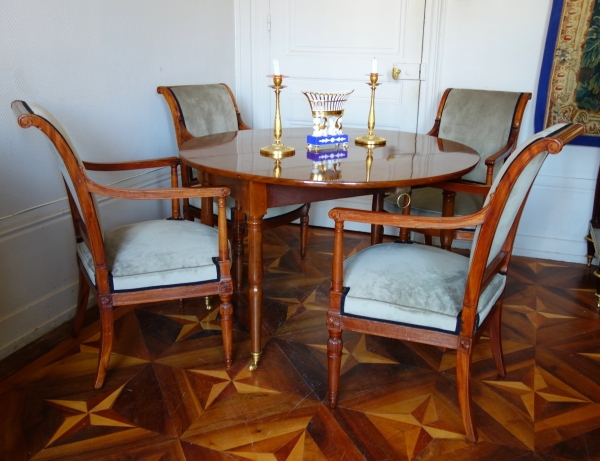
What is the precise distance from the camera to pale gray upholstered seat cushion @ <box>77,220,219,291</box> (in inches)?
61.1

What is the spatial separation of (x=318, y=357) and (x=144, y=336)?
66cm

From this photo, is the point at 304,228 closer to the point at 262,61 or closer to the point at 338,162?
the point at 338,162

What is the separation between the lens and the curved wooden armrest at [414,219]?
1252 mm

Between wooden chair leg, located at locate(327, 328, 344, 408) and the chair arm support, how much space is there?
345 millimetres

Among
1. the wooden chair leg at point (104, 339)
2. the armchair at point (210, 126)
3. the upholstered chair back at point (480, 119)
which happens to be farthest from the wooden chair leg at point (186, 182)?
the upholstered chair back at point (480, 119)

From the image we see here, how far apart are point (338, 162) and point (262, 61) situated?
1.65m

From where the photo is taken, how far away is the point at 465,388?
1395 mm

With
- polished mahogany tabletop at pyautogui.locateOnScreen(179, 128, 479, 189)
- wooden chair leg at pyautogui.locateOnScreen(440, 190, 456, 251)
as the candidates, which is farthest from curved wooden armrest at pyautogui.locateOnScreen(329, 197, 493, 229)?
wooden chair leg at pyautogui.locateOnScreen(440, 190, 456, 251)

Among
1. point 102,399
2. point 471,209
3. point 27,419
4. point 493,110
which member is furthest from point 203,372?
point 493,110

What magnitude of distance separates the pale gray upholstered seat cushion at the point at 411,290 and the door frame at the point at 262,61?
61.0 inches

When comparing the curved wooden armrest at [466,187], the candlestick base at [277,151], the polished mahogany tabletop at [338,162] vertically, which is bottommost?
the curved wooden armrest at [466,187]

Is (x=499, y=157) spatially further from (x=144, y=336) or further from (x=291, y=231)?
(x=144, y=336)

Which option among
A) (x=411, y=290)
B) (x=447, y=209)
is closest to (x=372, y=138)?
→ (x=447, y=209)

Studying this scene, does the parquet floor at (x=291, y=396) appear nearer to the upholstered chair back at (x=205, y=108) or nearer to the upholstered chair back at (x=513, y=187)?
the upholstered chair back at (x=513, y=187)
